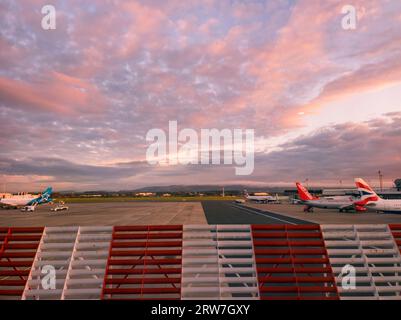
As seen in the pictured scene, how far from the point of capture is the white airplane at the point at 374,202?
41875mm

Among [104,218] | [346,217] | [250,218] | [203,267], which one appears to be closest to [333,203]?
[346,217]

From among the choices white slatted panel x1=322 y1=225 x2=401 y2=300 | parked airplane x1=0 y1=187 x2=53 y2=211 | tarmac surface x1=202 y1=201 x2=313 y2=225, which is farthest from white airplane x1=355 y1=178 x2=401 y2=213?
parked airplane x1=0 y1=187 x2=53 y2=211

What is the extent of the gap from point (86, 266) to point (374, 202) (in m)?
49.1

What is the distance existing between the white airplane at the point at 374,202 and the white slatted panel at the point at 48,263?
160 feet

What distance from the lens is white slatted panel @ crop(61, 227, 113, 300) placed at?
23.7 feet

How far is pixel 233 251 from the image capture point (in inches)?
316

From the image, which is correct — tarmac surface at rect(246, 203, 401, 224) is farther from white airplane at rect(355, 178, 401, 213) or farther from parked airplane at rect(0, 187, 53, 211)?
parked airplane at rect(0, 187, 53, 211)

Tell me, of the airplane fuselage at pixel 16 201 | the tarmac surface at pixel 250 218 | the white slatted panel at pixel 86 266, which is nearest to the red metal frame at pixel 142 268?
the white slatted panel at pixel 86 266

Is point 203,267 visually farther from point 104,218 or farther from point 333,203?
point 333,203

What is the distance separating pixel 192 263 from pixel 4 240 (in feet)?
20.5

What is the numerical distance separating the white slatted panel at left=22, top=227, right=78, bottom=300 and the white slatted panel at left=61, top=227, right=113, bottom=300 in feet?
0.66

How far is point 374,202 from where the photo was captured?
43.5m
